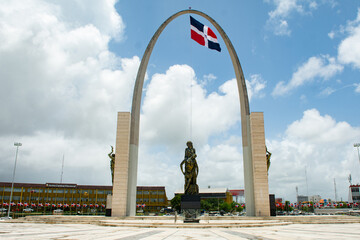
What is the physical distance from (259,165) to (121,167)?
1139 centimetres

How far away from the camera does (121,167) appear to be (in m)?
23.0

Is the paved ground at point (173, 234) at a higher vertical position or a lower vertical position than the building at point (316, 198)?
higher

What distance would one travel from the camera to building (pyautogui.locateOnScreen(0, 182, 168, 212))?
241ft

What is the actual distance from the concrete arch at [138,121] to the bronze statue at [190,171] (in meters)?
5.97

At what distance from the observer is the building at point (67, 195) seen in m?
73.4

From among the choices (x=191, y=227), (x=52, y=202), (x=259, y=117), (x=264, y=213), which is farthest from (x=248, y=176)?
(x=52, y=202)

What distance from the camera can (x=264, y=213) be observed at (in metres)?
22.1

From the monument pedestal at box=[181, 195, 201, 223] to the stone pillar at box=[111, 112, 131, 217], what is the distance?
663 centimetres

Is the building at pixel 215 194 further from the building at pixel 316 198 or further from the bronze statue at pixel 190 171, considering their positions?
the bronze statue at pixel 190 171

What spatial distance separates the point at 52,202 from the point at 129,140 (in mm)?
63855

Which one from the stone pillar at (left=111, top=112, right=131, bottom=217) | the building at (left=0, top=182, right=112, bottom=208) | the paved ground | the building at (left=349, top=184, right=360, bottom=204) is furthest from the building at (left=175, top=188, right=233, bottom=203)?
the paved ground

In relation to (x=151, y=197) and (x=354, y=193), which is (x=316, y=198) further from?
(x=151, y=197)

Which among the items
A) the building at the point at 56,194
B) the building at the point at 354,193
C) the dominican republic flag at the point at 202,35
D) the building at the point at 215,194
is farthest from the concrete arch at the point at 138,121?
the building at the point at 215,194

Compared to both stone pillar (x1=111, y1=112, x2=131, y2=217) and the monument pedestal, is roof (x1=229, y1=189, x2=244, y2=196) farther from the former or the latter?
the monument pedestal
